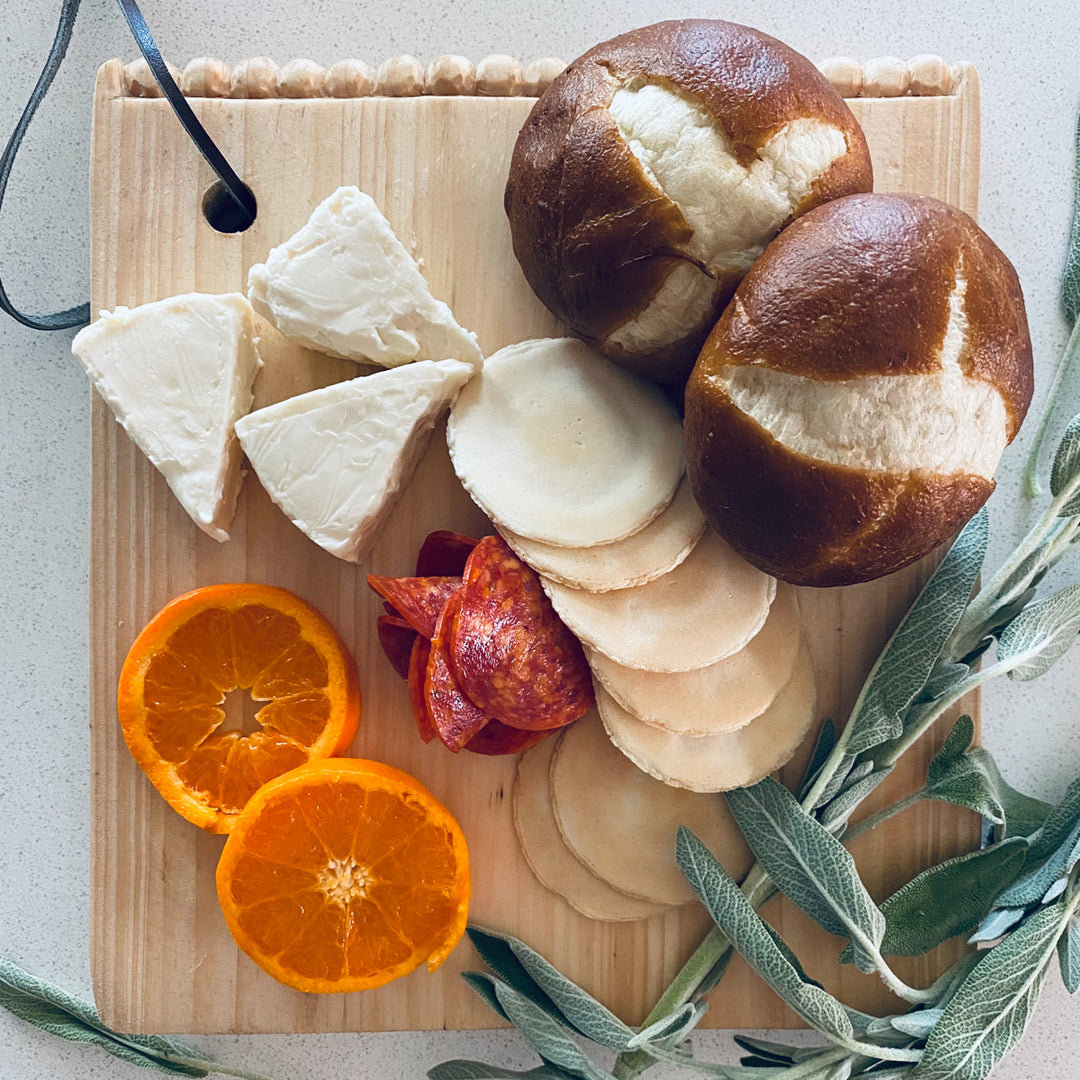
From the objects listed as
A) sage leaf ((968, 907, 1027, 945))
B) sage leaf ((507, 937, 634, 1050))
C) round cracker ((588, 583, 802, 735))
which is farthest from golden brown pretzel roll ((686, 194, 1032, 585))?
sage leaf ((507, 937, 634, 1050))

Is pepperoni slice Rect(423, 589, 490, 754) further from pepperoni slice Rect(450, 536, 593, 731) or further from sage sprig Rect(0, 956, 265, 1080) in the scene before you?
sage sprig Rect(0, 956, 265, 1080)

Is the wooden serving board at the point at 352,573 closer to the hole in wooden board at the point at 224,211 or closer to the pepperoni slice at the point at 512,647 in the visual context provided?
the hole in wooden board at the point at 224,211

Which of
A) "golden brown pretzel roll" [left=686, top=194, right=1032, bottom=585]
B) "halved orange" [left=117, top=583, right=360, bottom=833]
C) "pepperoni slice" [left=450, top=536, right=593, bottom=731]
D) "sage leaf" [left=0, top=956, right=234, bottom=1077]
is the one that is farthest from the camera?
"sage leaf" [left=0, top=956, right=234, bottom=1077]

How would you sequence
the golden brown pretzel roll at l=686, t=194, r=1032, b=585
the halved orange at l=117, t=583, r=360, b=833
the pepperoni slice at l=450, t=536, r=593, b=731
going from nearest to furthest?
the golden brown pretzel roll at l=686, t=194, r=1032, b=585
the pepperoni slice at l=450, t=536, r=593, b=731
the halved orange at l=117, t=583, r=360, b=833

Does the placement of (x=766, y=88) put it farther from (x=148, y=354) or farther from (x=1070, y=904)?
(x=1070, y=904)

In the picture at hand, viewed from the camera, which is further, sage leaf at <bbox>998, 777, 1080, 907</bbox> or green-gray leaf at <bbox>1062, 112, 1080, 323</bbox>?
green-gray leaf at <bbox>1062, 112, 1080, 323</bbox>

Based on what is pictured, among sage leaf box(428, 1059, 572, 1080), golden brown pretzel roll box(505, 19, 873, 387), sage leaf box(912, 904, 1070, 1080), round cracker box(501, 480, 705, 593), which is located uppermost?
golden brown pretzel roll box(505, 19, 873, 387)

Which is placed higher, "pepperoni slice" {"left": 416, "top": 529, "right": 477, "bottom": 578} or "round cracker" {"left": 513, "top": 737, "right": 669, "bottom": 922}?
"pepperoni slice" {"left": 416, "top": 529, "right": 477, "bottom": 578}

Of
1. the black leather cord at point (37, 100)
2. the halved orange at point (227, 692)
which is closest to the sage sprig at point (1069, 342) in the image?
the halved orange at point (227, 692)
